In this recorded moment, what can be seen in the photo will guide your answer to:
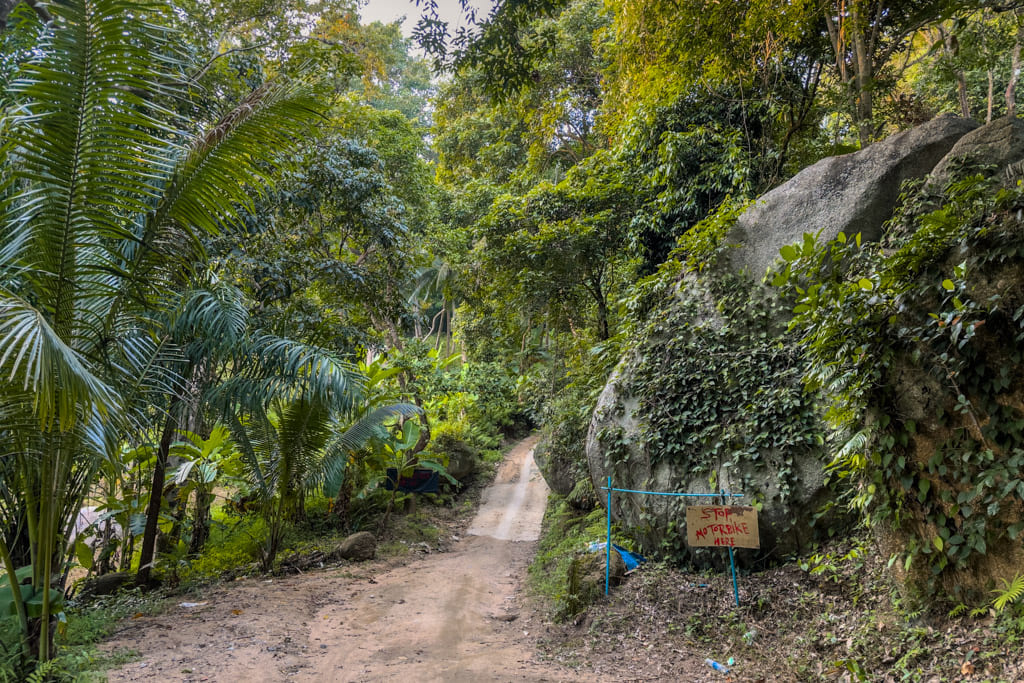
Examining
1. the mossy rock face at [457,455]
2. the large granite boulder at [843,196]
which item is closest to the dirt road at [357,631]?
the mossy rock face at [457,455]

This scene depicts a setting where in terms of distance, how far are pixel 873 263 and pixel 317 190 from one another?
6.73 m

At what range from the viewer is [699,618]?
4910mm

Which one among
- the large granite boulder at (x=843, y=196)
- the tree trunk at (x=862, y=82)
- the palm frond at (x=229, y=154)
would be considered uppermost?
the tree trunk at (x=862, y=82)

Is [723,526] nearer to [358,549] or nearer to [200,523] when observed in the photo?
[358,549]

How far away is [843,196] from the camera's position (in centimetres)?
636

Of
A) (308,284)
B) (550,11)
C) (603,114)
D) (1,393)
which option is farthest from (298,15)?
(1,393)

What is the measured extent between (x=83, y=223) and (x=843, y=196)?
6797 mm

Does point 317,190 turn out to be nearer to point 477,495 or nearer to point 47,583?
point 47,583

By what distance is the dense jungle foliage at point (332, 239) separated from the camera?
306cm

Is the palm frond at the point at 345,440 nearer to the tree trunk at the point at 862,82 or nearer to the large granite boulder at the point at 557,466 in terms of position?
the large granite boulder at the point at 557,466

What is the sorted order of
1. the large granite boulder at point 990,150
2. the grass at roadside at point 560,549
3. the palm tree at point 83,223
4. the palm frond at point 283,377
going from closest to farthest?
the palm tree at point 83,223, the large granite boulder at point 990,150, the palm frond at point 283,377, the grass at roadside at point 560,549

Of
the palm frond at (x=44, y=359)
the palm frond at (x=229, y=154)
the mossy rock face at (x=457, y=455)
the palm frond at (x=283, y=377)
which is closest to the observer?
the palm frond at (x=44, y=359)

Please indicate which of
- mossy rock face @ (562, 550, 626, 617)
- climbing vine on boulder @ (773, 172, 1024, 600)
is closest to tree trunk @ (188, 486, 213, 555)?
mossy rock face @ (562, 550, 626, 617)

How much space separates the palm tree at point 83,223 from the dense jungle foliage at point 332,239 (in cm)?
2
